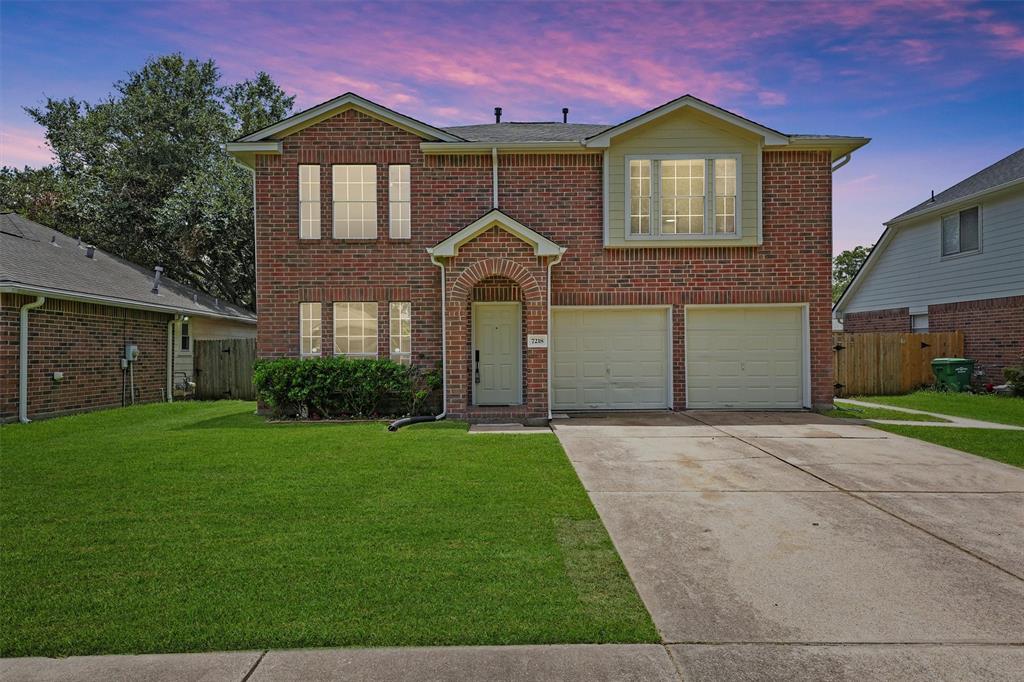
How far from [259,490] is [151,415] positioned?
845cm

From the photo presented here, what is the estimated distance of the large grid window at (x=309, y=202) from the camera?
42.3 feet

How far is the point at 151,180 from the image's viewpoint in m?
26.2

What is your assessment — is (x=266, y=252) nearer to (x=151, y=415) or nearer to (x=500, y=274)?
(x=151, y=415)

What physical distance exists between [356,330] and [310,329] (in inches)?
39.5

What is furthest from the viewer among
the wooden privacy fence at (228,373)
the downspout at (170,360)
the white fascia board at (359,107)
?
the wooden privacy fence at (228,373)

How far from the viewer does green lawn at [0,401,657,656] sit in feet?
10.9

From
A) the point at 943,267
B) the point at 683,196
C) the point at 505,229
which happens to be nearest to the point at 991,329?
the point at 943,267

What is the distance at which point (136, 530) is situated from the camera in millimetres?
4945

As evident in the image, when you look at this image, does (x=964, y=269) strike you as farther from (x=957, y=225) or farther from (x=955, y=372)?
(x=955, y=372)

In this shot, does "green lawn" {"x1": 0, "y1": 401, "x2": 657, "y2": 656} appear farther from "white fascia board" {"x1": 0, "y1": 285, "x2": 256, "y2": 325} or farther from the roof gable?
"white fascia board" {"x1": 0, "y1": 285, "x2": 256, "y2": 325}

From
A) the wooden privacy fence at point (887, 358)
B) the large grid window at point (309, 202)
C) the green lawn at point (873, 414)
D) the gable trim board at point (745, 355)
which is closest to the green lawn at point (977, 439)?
the green lawn at point (873, 414)

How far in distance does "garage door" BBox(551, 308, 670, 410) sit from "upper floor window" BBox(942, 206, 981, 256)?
36.9 feet

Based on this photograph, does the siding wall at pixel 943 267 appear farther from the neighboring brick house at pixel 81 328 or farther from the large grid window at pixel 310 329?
the neighboring brick house at pixel 81 328

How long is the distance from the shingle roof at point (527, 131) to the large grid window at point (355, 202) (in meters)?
2.45
